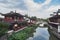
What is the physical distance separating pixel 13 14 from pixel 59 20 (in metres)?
11.4

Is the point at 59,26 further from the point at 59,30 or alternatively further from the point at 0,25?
the point at 0,25

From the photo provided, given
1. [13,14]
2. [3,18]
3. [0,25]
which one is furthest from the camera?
[3,18]

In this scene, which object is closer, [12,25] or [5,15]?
[12,25]

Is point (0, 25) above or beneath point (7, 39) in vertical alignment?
above

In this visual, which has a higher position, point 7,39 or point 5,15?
point 5,15

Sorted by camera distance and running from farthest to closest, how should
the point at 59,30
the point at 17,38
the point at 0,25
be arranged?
the point at 59,30, the point at 0,25, the point at 17,38

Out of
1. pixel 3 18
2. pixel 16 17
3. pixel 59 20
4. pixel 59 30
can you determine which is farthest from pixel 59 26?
pixel 3 18

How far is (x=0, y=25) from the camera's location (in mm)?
20750

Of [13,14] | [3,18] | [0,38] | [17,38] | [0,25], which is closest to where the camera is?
[0,38]

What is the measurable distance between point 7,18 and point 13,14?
2.09m

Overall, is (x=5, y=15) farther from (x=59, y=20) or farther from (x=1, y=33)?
(x=1, y=33)

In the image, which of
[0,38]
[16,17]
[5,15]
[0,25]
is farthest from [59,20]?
[0,38]

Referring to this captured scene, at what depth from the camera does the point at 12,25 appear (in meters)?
31.1

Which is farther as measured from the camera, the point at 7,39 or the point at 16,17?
the point at 16,17
